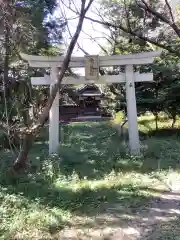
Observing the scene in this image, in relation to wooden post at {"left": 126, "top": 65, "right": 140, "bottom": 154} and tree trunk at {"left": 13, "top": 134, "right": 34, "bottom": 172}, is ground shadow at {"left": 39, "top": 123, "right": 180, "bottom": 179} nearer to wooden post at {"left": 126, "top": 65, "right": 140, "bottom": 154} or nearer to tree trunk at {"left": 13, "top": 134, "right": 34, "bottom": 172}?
wooden post at {"left": 126, "top": 65, "right": 140, "bottom": 154}

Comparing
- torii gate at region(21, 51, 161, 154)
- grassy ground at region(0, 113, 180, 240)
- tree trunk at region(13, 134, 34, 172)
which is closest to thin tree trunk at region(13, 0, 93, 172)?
tree trunk at region(13, 134, 34, 172)

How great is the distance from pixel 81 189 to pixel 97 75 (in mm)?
4183

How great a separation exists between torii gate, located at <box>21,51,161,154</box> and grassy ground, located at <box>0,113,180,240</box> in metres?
0.62

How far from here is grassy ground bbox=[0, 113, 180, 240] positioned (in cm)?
439

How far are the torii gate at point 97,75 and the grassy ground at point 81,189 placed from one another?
2.05 ft

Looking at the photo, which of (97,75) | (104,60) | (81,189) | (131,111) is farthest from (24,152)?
(104,60)

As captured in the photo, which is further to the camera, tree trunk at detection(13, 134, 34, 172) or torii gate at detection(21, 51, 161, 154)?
torii gate at detection(21, 51, 161, 154)

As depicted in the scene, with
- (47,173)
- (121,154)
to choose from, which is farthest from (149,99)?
(47,173)

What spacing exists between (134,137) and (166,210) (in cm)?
423

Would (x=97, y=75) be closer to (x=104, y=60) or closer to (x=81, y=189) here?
(x=104, y=60)

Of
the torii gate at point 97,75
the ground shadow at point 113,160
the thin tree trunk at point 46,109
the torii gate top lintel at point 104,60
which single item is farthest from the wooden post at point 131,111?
the thin tree trunk at point 46,109

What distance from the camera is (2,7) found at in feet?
18.7

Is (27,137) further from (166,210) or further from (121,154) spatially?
(121,154)

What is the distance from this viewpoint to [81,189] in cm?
583
